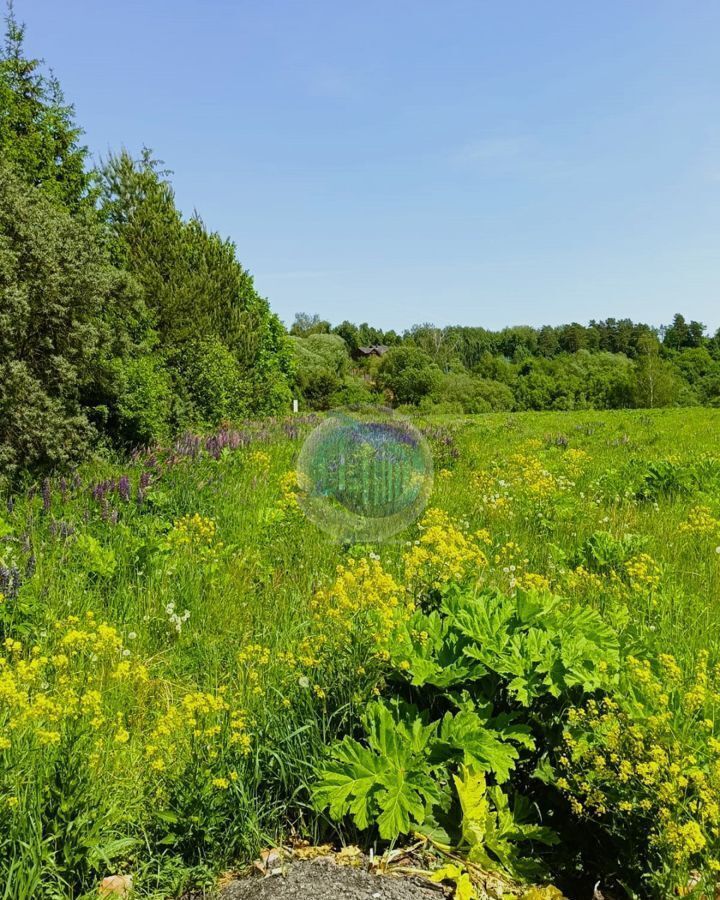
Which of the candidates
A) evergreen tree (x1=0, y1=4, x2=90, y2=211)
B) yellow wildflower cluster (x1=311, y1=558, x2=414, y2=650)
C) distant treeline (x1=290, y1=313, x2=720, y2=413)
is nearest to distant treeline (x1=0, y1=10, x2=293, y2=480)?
evergreen tree (x1=0, y1=4, x2=90, y2=211)

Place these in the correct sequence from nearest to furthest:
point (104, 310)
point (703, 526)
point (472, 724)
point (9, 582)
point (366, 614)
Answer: point (472, 724) → point (366, 614) → point (9, 582) → point (703, 526) → point (104, 310)

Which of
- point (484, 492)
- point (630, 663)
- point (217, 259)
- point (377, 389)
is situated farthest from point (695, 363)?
point (630, 663)

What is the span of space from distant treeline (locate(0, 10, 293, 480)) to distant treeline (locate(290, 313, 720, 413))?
38.0 meters

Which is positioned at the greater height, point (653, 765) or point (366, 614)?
point (366, 614)

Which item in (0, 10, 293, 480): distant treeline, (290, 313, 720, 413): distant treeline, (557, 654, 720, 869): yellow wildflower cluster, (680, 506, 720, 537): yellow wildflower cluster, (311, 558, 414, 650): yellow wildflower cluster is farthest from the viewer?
(290, 313, 720, 413): distant treeline

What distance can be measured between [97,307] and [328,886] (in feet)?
30.3

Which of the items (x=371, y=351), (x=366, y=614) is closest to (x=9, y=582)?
(x=366, y=614)

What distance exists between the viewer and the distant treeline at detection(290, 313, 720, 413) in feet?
214

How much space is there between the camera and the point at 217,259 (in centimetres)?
1877

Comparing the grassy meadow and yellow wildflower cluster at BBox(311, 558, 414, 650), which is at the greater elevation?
yellow wildflower cluster at BBox(311, 558, 414, 650)

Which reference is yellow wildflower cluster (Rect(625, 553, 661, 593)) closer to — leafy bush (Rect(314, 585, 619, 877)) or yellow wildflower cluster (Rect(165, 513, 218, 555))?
leafy bush (Rect(314, 585, 619, 877))

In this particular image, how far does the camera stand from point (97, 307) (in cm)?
949

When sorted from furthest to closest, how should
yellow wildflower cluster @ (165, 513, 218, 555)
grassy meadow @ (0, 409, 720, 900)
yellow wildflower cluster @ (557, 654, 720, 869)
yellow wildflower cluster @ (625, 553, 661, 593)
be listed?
yellow wildflower cluster @ (165, 513, 218, 555), yellow wildflower cluster @ (625, 553, 661, 593), grassy meadow @ (0, 409, 720, 900), yellow wildflower cluster @ (557, 654, 720, 869)

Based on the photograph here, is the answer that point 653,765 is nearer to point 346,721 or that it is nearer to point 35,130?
point 346,721
